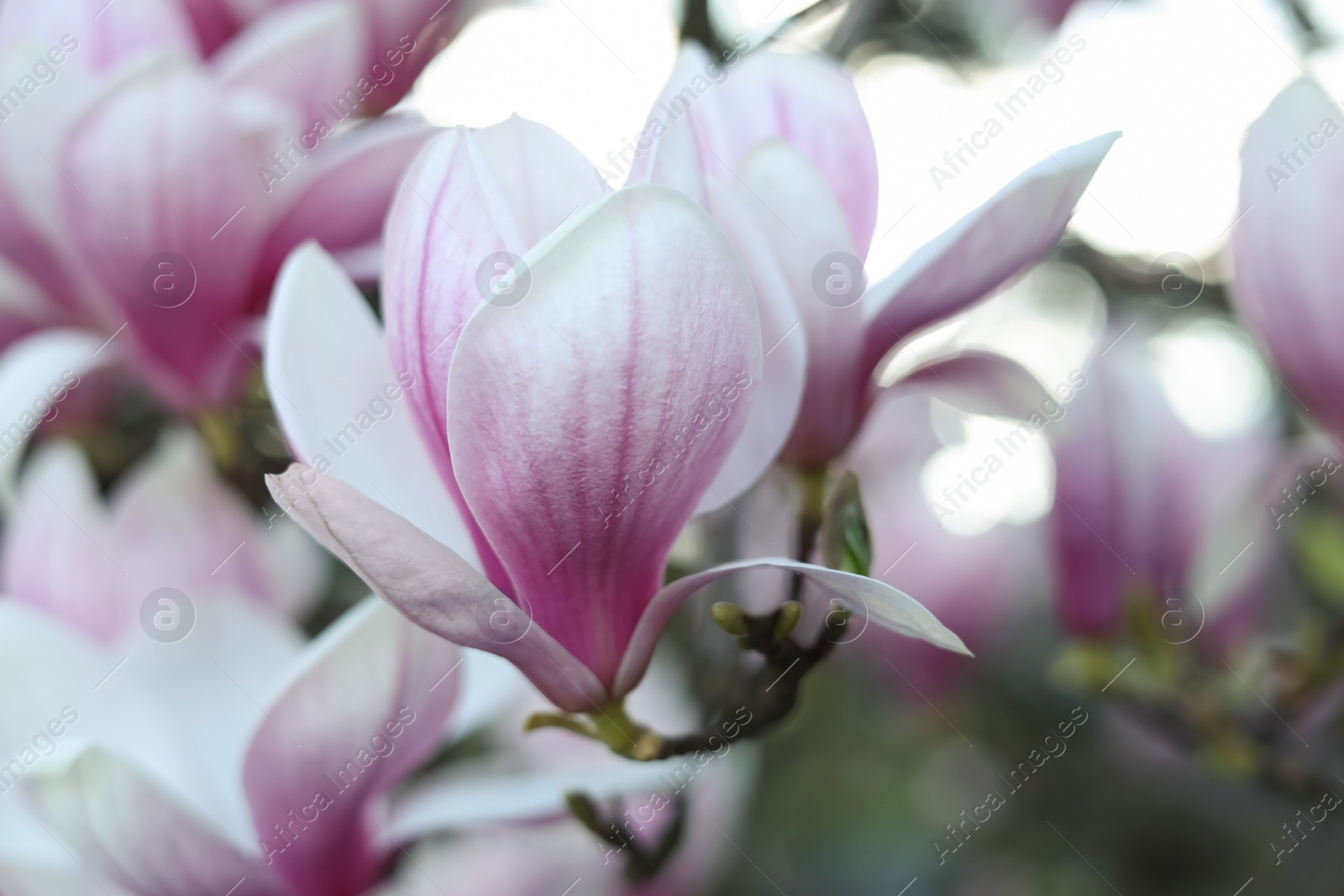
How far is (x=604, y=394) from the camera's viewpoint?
0.38 m

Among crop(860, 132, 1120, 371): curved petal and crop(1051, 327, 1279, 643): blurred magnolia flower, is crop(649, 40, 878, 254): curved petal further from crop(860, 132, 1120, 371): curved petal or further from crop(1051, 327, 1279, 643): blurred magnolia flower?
crop(1051, 327, 1279, 643): blurred magnolia flower

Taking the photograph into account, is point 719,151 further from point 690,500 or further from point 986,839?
point 986,839

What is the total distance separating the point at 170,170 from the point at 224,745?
31 cm

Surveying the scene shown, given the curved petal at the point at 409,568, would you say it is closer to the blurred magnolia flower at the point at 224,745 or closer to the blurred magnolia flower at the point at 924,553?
the blurred magnolia flower at the point at 224,745

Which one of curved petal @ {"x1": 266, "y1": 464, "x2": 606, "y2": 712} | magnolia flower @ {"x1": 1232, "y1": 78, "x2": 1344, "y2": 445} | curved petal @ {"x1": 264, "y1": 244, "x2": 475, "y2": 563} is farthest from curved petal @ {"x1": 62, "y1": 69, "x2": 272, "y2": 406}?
magnolia flower @ {"x1": 1232, "y1": 78, "x2": 1344, "y2": 445}

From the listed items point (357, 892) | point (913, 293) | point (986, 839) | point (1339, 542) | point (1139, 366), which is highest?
point (913, 293)

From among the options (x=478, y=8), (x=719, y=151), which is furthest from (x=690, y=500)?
(x=478, y=8)

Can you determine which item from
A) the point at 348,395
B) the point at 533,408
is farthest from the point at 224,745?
the point at 533,408

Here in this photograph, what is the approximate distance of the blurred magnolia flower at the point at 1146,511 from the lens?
889 mm

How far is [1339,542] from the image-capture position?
0.86 metres

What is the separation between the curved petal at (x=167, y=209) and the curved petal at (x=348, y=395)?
165 millimetres

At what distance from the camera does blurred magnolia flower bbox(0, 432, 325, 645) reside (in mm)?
682

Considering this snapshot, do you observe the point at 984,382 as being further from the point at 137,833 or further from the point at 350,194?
the point at 137,833

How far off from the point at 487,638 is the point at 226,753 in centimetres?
30
